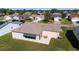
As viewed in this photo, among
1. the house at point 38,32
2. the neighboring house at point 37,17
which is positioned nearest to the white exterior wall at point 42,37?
the house at point 38,32

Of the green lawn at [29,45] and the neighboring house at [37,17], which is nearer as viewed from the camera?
the green lawn at [29,45]

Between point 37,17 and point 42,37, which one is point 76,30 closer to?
point 42,37

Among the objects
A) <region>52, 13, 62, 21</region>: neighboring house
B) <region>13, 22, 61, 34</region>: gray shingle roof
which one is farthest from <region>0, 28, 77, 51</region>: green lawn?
<region>52, 13, 62, 21</region>: neighboring house

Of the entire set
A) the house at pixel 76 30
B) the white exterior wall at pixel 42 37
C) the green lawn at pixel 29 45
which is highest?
the house at pixel 76 30

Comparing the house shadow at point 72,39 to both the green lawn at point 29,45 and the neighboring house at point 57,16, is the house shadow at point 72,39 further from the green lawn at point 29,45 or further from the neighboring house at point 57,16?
the neighboring house at point 57,16
